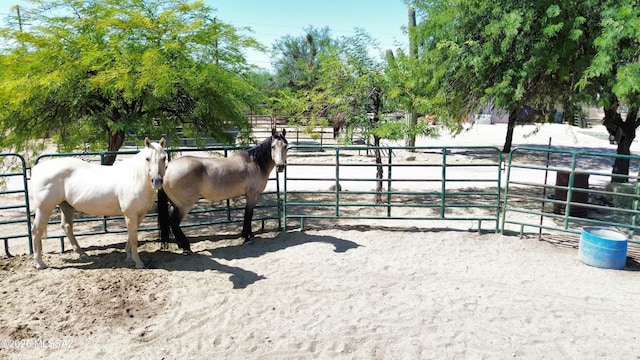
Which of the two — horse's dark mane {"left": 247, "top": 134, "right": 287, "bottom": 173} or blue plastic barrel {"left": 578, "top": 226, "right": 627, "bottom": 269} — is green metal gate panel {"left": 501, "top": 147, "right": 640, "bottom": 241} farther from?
horse's dark mane {"left": 247, "top": 134, "right": 287, "bottom": 173}

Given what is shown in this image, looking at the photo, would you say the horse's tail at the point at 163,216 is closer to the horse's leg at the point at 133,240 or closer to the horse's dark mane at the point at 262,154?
the horse's leg at the point at 133,240

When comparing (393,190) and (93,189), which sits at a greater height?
(93,189)

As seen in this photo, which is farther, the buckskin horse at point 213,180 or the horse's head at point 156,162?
the buckskin horse at point 213,180

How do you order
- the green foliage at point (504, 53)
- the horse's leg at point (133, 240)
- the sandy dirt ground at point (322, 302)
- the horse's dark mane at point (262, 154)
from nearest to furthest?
the sandy dirt ground at point (322, 302) < the horse's leg at point (133, 240) < the horse's dark mane at point (262, 154) < the green foliage at point (504, 53)

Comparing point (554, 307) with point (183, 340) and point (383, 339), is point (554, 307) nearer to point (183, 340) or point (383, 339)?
point (383, 339)

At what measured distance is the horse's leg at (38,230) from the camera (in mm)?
5215

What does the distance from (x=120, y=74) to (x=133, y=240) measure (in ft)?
8.06

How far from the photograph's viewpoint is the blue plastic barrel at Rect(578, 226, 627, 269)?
219 inches

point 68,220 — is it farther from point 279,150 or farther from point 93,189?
point 279,150

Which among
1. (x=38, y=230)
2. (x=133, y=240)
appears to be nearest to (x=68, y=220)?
(x=38, y=230)

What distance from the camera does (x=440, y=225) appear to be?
759cm

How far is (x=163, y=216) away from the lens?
19.1ft

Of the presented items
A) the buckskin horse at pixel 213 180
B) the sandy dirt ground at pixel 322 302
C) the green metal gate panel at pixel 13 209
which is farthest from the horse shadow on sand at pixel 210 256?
the green metal gate panel at pixel 13 209

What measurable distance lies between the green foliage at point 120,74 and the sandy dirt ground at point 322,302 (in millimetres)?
2122
